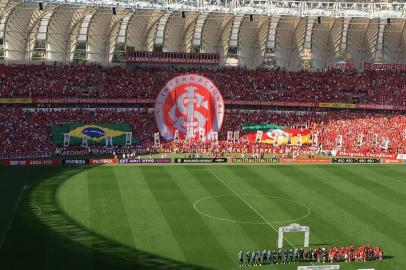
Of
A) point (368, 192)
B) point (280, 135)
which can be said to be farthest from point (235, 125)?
point (368, 192)

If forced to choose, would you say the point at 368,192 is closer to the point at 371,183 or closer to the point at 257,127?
the point at 371,183

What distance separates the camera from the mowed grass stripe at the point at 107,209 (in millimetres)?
36469

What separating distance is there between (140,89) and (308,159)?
85.0 feet

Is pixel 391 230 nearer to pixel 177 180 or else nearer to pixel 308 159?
pixel 177 180

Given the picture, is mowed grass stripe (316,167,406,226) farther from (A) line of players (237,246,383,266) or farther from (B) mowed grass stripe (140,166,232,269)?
(B) mowed grass stripe (140,166,232,269)

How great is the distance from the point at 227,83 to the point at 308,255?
5196 centimetres

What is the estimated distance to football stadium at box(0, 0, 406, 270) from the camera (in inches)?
1379

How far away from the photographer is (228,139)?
7306 cm

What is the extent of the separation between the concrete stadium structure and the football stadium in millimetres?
255

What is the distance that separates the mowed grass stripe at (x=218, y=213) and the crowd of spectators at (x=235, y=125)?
12.9m

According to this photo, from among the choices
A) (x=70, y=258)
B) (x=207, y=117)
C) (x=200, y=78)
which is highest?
(x=200, y=78)

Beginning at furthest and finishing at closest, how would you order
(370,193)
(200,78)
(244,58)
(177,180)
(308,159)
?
(244,58) → (200,78) → (308,159) → (177,180) → (370,193)

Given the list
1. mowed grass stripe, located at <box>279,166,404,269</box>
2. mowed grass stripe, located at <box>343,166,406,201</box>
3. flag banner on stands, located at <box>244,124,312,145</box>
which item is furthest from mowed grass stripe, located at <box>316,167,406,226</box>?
flag banner on stands, located at <box>244,124,312,145</box>

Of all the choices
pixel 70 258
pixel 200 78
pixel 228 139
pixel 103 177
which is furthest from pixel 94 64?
pixel 70 258
